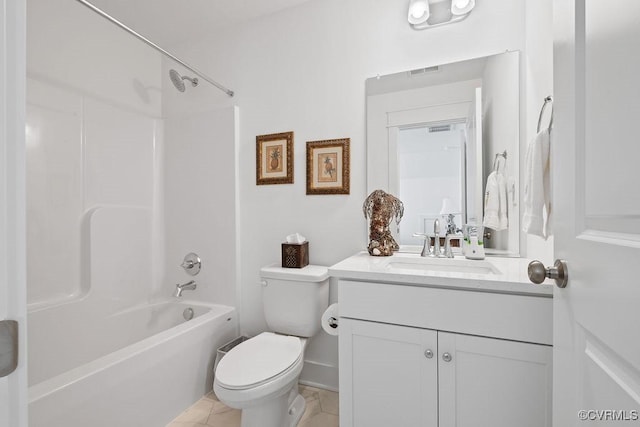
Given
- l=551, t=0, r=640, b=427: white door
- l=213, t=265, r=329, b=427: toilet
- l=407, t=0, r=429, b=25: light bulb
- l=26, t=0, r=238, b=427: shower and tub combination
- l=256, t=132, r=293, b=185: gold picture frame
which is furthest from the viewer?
Answer: l=256, t=132, r=293, b=185: gold picture frame

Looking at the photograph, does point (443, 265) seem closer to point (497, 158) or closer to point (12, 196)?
point (497, 158)

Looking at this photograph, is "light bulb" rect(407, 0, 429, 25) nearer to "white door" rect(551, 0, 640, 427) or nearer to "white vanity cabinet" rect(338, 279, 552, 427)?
"white door" rect(551, 0, 640, 427)

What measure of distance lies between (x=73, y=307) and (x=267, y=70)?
1.87 meters

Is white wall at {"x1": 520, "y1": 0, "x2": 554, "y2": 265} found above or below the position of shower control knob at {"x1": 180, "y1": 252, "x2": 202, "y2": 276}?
above

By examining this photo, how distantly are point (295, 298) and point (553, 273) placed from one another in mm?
1225

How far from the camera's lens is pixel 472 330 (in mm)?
1053

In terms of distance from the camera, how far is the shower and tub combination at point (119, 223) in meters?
1.46

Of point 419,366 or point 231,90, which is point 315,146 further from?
point 419,366

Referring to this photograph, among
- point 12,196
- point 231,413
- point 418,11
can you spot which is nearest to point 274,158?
point 418,11

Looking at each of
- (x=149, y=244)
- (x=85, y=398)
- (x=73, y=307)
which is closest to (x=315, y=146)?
(x=149, y=244)

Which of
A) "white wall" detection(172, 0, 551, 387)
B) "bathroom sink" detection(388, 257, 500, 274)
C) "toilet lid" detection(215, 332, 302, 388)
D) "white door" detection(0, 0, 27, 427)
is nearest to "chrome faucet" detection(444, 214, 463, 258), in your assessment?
"bathroom sink" detection(388, 257, 500, 274)

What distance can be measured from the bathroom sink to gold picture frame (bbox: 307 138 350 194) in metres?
0.53

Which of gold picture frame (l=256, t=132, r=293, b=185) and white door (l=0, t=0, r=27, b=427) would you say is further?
gold picture frame (l=256, t=132, r=293, b=185)

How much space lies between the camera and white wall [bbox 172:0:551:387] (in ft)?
5.23
